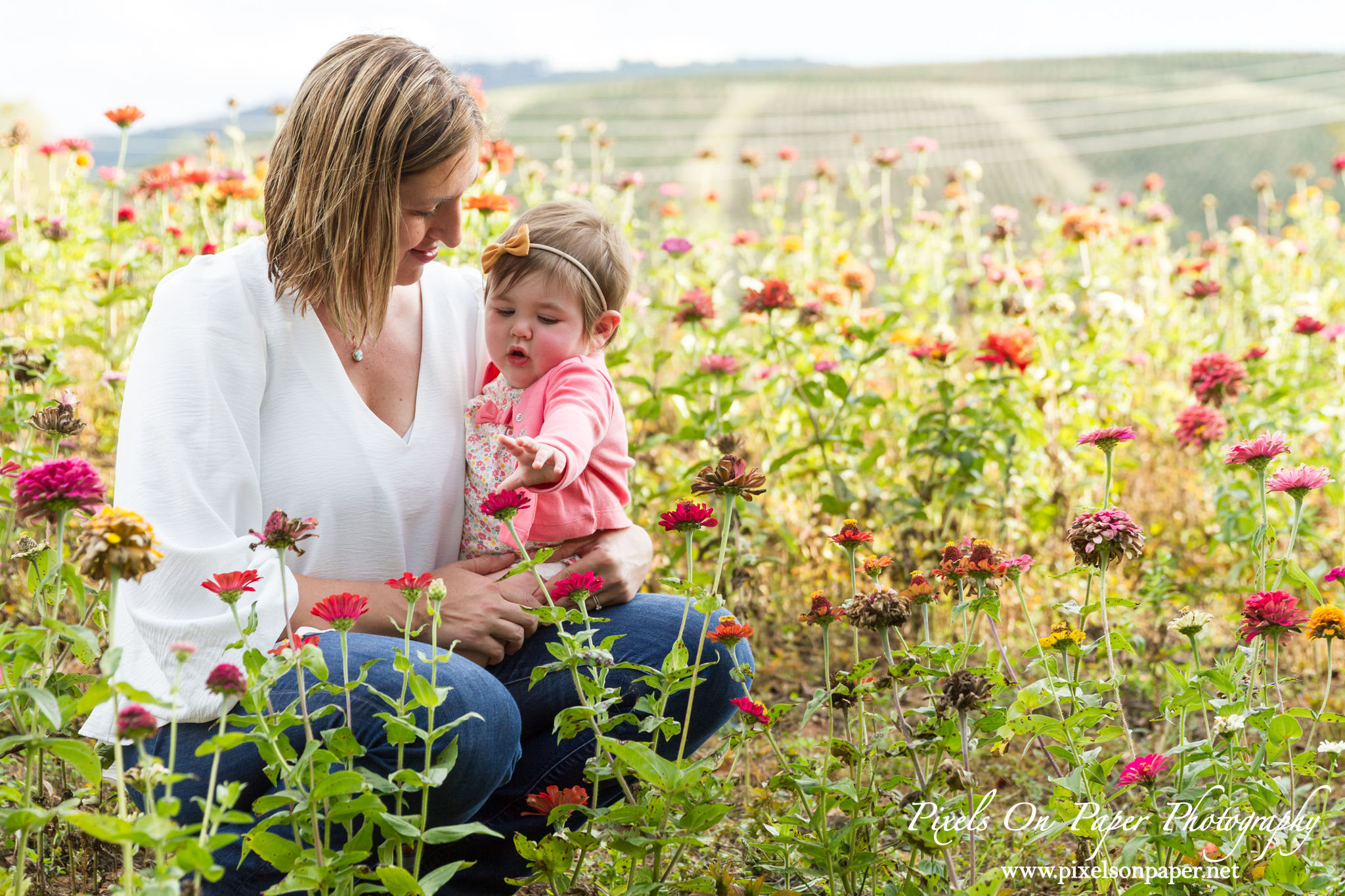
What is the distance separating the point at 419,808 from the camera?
154 cm

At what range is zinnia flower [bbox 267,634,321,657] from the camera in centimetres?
120

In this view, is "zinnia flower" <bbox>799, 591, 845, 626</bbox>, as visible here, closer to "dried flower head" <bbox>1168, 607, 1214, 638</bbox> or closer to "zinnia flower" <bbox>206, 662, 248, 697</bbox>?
"dried flower head" <bbox>1168, 607, 1214, 638</bbox>

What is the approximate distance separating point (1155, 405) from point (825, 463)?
193 centimetres

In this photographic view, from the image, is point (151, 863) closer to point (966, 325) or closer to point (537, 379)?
point (537, 379)

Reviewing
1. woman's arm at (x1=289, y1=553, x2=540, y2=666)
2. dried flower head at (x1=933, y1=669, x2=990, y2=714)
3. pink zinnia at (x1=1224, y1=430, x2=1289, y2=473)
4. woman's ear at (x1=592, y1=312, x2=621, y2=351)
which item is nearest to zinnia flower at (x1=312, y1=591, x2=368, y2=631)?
woman's arm at (x1=289, y1=553, x2=540, y2=666)

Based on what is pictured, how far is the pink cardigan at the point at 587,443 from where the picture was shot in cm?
182

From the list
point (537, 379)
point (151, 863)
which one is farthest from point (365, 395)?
point (151, 863)

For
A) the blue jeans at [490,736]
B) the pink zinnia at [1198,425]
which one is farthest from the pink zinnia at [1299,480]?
the blue jeans at [490,736]

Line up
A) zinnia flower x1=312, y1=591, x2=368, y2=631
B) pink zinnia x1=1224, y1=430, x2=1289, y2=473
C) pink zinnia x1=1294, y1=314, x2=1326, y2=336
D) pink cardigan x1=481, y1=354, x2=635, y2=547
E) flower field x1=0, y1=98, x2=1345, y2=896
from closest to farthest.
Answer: zinnia flower x1=312, y1=591, x2=368, y2=631 → flower field x1=0, y1=98, x2=1345, y2=896 → pink zinnia x1=1224, y1=430, x2=1289, y2=473 → pink cardigan x1=481, y1=354, x2=635, y2=547 → pink zinnia x1=1294, y1=314, x2=1326, y2=336

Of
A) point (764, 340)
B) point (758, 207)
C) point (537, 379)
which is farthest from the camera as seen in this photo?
A: point (758, 207)

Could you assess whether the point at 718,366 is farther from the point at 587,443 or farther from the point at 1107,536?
the point at 1107,536

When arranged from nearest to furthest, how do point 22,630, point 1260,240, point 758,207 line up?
point 22,630
point 758,207
point 1260,240

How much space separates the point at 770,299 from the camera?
2.55 m

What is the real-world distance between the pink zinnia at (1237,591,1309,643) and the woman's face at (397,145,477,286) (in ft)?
4.32
